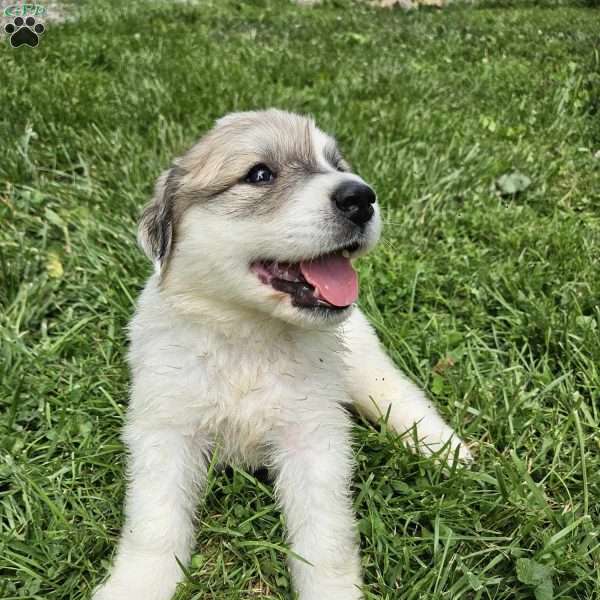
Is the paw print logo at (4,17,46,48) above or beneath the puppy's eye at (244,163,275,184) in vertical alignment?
beneath

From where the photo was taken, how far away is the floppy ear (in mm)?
2580

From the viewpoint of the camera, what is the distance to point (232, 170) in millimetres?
2523

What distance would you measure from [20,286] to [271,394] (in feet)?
6.34

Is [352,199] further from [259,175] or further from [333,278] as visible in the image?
[259,175]

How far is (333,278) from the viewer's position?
244cm

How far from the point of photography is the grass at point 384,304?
2291mm

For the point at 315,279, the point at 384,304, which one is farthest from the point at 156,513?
the point at 384,304

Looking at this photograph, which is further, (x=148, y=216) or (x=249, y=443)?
(x=148, y=216)

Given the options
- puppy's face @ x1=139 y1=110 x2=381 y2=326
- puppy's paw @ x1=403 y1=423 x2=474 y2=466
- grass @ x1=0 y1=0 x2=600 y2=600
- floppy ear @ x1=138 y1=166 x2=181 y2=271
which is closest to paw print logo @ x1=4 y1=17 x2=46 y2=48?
grass @ x1=0 y1=0 x2=600 y2=600

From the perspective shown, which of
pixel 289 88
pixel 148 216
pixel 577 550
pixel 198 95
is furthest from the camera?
pixel 289 88

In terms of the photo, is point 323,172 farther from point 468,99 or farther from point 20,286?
point 468,99

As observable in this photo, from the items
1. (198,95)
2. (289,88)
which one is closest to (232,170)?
(198,95)

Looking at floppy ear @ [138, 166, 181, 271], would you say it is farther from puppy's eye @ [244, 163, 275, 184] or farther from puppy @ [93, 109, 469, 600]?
puppy's eye @ [244, 163, 275, 184]

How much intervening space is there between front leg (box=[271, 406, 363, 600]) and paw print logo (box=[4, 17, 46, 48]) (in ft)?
22.3
